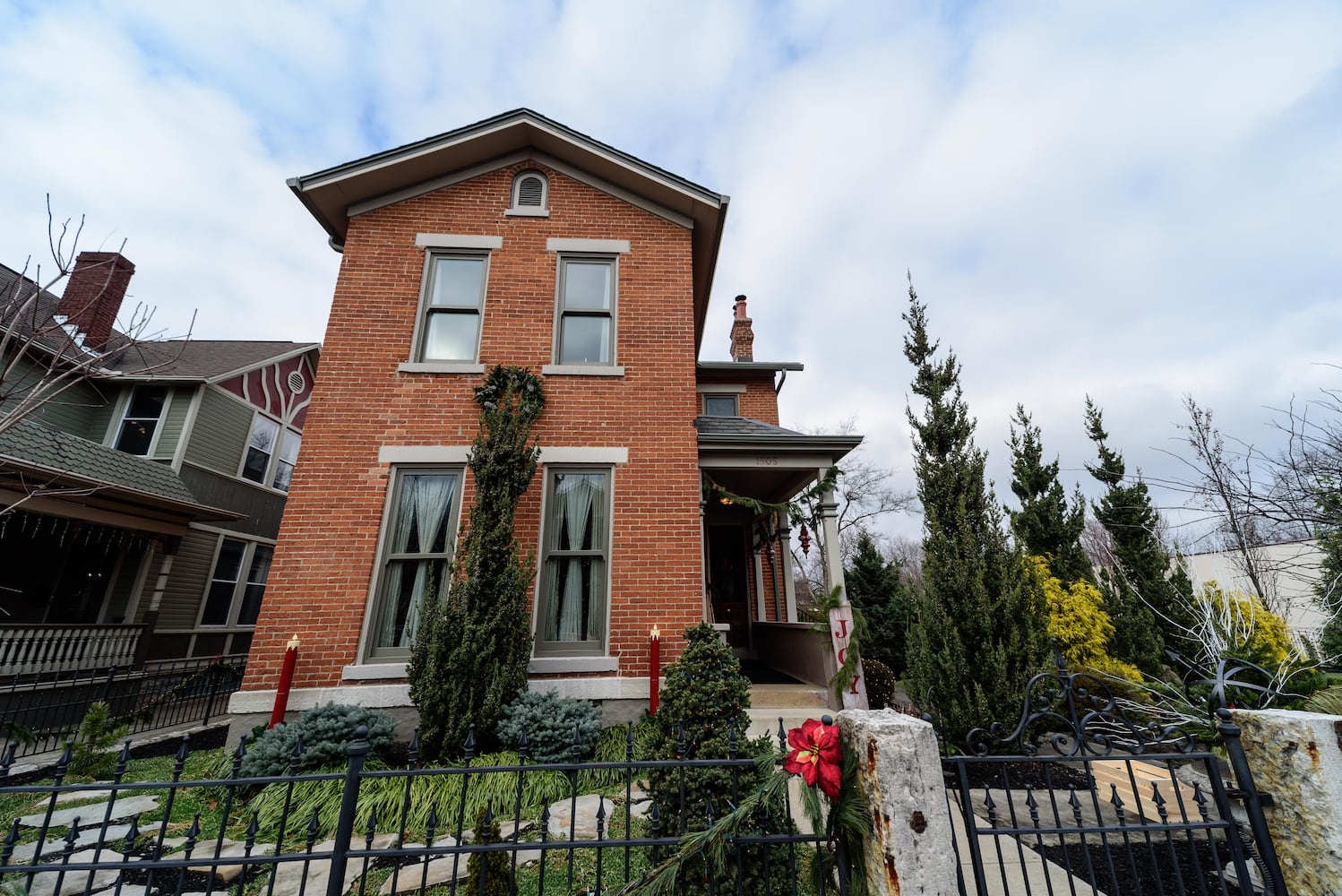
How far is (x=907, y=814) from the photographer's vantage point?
2.26 meters

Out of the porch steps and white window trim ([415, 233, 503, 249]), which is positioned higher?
white window trim ([415, 233, 503, 249])

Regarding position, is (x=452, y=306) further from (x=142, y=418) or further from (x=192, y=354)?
(x=192, y=354)

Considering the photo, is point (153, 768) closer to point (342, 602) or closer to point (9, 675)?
point (342, 602)

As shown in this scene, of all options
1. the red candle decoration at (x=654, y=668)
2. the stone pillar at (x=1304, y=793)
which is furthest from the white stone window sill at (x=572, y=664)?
the stone pillar at (x=1304, y=793)

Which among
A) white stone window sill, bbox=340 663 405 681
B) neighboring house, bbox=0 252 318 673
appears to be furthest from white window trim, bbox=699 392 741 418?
neighboring house, bbox=0 252 318 673

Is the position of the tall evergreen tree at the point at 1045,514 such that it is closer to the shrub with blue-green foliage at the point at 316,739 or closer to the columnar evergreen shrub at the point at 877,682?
the columnar evergreen shrub at the point at 877,682

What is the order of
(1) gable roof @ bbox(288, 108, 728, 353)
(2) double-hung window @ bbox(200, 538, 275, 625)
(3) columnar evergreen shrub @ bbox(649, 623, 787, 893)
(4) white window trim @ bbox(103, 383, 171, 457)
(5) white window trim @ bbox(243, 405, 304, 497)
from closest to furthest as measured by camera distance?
(3) columnar evergreen shrub @ bbox(649, 623, 787, 893) → (1) gable roof @ bbox(288, 108, 728, 353) → (4) white window trim @ bbox(103, 383, 171, 457) → (2) double-hung window @ bbox(200, 538, 275, 625) → (5) white window trim @ bbox(243, 405, 304, 497)

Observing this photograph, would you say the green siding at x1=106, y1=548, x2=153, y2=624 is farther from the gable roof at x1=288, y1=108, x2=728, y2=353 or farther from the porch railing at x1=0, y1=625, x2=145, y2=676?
the gable roof at x1=288, y1=108, x2=728, y2=353

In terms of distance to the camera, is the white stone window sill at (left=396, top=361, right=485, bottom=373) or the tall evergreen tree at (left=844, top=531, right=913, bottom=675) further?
the tall evergreen tree at (left=844, top=531, right=913, bottom=675)

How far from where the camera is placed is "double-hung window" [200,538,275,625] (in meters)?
13.1

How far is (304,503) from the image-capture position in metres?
6.70

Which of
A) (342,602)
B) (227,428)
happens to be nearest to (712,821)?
(342,602)

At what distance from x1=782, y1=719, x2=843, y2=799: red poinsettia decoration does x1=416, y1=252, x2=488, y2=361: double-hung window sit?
22.5ft

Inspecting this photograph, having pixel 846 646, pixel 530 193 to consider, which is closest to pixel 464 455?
pixel 530 193
